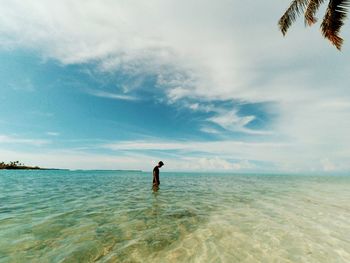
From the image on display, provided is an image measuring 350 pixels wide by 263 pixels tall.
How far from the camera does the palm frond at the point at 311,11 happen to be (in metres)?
12.6

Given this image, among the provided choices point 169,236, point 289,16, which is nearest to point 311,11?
point 289,16

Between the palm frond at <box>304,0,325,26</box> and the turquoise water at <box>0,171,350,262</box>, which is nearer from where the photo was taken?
the turquoise water at <box>0,171,350,262</box>

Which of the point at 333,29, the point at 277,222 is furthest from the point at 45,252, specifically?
the point at 333,29

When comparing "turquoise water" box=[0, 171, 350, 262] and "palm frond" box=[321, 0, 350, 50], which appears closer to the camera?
"turquoise water" box=[0, 171, 350, 262]

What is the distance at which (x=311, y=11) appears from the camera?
12.8 metres

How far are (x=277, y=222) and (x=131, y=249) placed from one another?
6.49 meters

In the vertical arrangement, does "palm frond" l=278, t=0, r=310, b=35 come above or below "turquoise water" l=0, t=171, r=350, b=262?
above

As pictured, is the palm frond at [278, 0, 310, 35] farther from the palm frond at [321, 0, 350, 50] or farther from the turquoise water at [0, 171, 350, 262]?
the turquoise water at [0, 171, 350, 262]

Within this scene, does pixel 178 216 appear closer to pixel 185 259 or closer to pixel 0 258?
pixel 185 259

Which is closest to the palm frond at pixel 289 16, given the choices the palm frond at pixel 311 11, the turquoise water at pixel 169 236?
the palm frond at pixel 311 11

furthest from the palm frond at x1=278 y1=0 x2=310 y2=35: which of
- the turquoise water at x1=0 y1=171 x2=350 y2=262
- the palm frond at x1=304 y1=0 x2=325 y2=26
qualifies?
the turquoise water at x1=0 y1=171 x2=350 y2=262

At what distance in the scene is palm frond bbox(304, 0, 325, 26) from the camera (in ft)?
41.4

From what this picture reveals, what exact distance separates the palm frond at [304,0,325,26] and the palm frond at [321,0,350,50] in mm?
720

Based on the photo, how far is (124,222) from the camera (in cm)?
913
